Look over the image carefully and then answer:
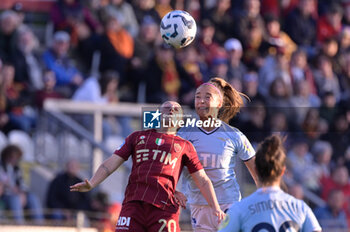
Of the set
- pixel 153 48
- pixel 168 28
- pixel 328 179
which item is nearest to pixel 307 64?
pixel 153 48

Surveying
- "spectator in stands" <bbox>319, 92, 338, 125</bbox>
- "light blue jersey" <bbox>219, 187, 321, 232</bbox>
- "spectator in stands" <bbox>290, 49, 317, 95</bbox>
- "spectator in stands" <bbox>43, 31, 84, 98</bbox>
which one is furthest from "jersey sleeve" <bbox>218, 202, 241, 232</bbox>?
"spectator in stands" <bbox>290, 49, 317, 95</bbox>

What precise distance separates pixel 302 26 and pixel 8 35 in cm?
677

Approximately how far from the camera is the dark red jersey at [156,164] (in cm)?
680

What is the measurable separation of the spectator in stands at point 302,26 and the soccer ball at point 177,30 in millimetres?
8450

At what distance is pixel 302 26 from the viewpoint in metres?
17.4

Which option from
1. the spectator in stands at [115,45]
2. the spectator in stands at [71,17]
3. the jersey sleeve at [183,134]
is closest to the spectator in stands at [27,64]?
the spectator in stands at [71,17]

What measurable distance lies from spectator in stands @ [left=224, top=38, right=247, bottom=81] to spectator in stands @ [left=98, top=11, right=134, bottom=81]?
1.81 meters

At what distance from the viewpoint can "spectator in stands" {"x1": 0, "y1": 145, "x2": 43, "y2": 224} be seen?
11578 mm

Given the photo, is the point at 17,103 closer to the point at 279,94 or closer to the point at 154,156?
the point at 279,94

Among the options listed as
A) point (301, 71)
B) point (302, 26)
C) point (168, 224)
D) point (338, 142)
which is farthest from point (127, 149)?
point (302, 26)

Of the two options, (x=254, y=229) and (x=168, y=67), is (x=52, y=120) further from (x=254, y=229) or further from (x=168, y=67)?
(x=254, y=229)

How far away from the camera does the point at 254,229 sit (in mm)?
5301

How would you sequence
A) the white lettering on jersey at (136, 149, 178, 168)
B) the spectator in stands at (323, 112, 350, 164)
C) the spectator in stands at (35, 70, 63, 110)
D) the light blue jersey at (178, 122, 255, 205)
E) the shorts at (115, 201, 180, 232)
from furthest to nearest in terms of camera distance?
1. the spectator in stands at (35, 70, 63, 110)
2. the spectator in stands at (323, 112, 350, 164)
3. the light blue jersey at (178, 122, 255, 205)
4. the white lettering on jersey at (136, 149, 178, 168)
5. the shorts at (115, 201, 180, 232)

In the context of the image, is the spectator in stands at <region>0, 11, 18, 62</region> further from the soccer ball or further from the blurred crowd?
the soccer ball
